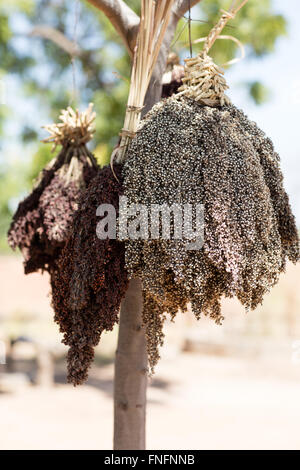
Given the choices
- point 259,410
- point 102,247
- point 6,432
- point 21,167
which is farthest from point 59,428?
point 102,247

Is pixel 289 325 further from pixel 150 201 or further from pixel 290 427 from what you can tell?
pixel 150 201

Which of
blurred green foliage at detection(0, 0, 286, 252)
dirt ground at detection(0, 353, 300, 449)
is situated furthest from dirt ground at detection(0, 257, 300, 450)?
blurred green foliage at detection(0, 0, 286, 252)

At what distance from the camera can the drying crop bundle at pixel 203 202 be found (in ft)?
4.68

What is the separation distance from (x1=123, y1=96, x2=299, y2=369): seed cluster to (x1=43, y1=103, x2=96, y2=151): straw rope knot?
644 mm

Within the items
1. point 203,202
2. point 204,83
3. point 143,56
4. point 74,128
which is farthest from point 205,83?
point 74,128

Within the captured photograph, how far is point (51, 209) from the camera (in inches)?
80.7

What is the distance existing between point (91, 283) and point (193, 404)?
5.25 m

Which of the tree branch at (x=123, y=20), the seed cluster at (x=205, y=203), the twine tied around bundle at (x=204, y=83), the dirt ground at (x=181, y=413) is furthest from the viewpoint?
the dirt ground at (x=181, y=413)

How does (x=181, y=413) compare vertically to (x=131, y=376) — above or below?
above

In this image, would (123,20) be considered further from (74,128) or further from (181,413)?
(181,413)

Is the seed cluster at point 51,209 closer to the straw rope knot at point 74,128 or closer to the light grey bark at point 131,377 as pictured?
the straw rope knot at point 74,128

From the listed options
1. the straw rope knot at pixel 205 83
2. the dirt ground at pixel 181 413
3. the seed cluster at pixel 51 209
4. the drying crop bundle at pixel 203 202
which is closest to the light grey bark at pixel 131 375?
the seed cluster at pixel 51 209

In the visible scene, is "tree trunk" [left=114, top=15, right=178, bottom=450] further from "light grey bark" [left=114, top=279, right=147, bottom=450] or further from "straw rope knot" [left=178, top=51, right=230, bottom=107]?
"straw rope knot" [left=178, top=51, right=230, bottom=107]

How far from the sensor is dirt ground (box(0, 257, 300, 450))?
4754 millimetres
